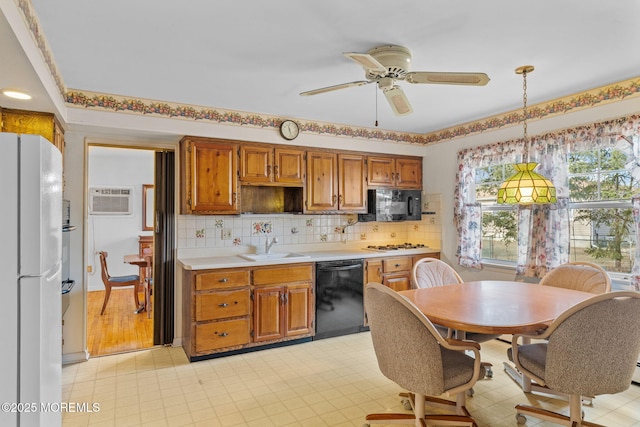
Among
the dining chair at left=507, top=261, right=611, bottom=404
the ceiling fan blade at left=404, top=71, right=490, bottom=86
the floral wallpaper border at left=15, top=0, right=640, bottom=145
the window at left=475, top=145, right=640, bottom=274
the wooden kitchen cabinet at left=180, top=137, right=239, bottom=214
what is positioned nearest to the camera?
the ceiling fan blade at left=404, top=71, right=490, bottom=86

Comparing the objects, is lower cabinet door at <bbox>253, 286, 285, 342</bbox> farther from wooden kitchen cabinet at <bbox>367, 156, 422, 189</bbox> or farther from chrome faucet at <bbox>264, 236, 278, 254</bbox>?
wooden kitchen cabinet at <bbox>367, 156, 422, 189</bbox>

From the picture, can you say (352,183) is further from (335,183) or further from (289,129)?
(289,129)

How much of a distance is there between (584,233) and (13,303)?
3905mm

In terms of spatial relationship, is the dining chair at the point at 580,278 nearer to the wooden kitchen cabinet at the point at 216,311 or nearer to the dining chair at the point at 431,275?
the dining chair at the point at 431,275

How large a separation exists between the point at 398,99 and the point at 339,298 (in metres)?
2.25

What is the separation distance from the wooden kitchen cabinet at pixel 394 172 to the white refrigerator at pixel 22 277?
3.57 meters

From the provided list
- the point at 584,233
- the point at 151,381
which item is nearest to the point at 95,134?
Answer: the point at 151,381

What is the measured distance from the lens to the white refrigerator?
118 centimetres

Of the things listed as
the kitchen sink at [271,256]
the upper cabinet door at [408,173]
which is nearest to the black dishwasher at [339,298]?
the kitchen sink at [271,256]

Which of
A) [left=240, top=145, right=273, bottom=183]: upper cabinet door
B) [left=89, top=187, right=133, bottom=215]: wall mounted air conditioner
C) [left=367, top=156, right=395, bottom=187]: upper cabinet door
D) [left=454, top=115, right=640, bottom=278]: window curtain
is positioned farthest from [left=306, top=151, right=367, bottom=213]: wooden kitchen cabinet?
[left=89, top=187, right=133, bottom=215]: wall mounted air conditioner

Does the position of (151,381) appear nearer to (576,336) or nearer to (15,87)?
(15,87)

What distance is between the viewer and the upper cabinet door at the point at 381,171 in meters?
4.45

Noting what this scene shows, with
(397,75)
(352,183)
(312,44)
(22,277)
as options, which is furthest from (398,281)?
(22,277)

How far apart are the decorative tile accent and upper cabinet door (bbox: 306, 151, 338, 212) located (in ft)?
1.60
